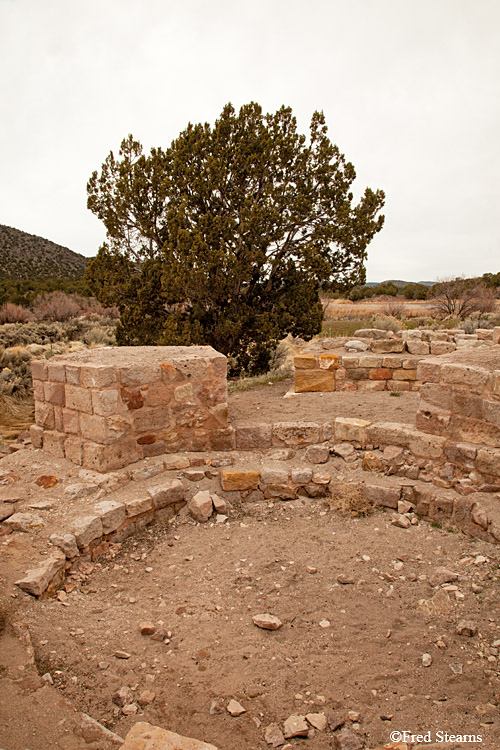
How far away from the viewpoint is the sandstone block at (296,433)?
4.95 metres

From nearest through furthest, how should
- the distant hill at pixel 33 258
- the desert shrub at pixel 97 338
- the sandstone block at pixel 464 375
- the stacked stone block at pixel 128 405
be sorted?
the sandstone block at pixel 464 375
the stacked stone block at pixel 128 405
the desert shrub at pixel 97 338
the distant hill at pixel 33 258

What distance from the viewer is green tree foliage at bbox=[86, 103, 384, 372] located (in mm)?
8727

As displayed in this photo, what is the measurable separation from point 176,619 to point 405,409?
12.5 feet

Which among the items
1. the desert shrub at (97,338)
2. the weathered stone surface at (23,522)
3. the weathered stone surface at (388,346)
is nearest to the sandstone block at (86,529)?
Answer: the weathered stone surface at (23,522)

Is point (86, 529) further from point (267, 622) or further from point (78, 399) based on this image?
point (267, 622)

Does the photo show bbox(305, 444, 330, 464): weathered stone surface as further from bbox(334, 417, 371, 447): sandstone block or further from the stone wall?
the stone wall

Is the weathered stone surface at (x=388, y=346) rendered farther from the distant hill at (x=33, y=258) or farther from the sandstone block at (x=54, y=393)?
the distant hill at (x=33, y=258)

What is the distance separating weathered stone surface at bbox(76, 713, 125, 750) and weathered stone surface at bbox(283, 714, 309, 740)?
0.73 meters

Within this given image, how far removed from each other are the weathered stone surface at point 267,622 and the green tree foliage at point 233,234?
6.23m

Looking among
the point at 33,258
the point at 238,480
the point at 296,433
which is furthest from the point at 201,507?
the point at 33,258

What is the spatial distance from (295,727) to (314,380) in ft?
17.3

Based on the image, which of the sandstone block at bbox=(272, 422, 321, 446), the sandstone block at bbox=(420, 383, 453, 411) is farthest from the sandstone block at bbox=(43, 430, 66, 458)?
the sandstone block at bbox=(420, 383, 453, 411)

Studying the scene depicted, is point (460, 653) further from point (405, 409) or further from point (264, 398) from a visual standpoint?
point (264, 398)

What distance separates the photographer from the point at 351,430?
4.84 metres
